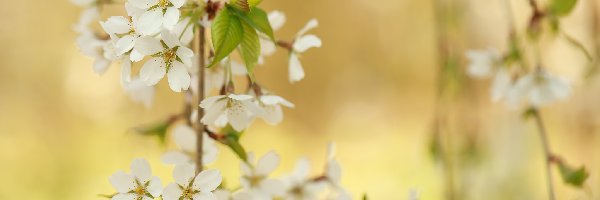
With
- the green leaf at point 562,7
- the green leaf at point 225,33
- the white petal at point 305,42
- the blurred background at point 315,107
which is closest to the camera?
the green leaf at point 225,33

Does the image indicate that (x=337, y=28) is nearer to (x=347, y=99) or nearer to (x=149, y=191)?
(x=347, y=99)

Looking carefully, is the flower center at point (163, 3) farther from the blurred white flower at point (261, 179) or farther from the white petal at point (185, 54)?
the blurred white flower at point (261, 179)

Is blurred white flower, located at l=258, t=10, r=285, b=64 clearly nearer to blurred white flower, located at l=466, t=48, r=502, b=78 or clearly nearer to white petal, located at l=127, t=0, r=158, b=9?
white petal, located at l=127, t=0, r=158, b=9

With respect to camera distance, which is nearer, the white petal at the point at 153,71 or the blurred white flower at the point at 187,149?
the white petal at the point at 153,71

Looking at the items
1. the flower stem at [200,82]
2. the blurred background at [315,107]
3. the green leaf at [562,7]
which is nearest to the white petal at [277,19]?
the flower stem at [200,82]

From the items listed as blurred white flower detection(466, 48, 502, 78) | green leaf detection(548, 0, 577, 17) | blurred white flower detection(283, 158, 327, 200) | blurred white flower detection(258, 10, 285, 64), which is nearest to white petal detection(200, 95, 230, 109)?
blurred white flower detection(258, 10, 285, 64)

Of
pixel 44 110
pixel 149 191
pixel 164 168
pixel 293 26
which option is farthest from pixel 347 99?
pixel 149 191
